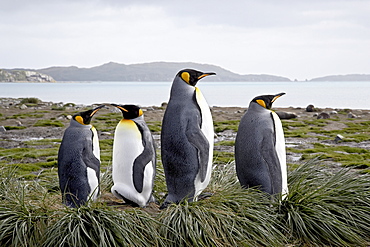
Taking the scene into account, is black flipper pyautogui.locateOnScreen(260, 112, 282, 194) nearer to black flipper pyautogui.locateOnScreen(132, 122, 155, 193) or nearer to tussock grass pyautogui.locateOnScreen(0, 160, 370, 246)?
tussock grass pyautogui.locateOnScreen(0, 160, 370, 246)

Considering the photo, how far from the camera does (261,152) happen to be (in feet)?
15.7

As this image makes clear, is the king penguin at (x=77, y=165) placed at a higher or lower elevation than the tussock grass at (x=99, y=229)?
higher

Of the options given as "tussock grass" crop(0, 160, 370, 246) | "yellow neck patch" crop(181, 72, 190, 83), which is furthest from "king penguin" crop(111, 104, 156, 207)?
"yellow neck patch" crop(181, 72, 190, 83)

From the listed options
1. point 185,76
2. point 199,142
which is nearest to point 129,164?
point 199,142

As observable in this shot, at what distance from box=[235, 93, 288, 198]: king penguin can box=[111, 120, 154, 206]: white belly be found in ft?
3.37

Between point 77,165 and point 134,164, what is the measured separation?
1.96ft

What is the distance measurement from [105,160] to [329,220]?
18.4 feet

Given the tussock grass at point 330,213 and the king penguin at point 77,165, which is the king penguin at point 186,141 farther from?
the tussock grass at point 330,213

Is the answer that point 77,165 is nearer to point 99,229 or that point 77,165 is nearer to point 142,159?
point 142,159

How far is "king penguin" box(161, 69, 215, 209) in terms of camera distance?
4.54 metres

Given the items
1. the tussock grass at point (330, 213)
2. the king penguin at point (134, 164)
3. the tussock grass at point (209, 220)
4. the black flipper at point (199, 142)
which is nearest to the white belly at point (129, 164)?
the king penguin at point (134, 164)

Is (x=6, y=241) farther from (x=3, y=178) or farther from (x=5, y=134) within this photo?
(x=5, y=134)

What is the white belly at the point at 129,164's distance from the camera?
478cm

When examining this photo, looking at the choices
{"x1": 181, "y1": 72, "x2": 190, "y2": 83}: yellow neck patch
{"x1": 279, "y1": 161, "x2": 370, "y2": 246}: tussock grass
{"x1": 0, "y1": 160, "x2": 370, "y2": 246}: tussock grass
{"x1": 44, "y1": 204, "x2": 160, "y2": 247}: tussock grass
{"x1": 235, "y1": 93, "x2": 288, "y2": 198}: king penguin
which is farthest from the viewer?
{"x1": 235, "y1": 93, "x2": 288, "y2": 198}: king penguin
